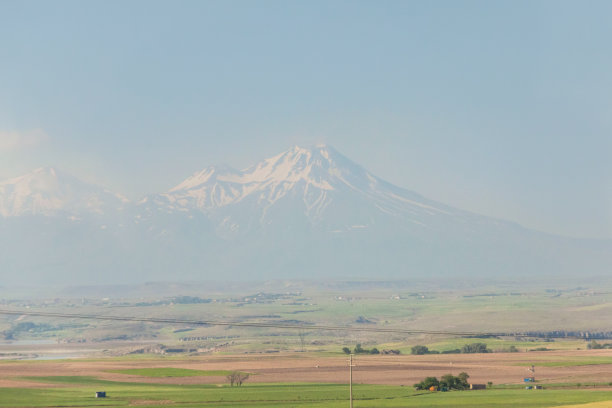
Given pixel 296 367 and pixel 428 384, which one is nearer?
pixel 428 384

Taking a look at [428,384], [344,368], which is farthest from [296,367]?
[428,384]

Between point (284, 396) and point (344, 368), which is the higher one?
point (344, 368)

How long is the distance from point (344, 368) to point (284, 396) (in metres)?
25.5

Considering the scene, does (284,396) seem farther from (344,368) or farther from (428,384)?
(344,368)

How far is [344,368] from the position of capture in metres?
98.4

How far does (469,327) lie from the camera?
576 ft

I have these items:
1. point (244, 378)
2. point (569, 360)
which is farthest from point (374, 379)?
point (569, 360)

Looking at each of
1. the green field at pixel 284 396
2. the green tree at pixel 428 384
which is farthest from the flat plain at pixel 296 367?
the green tree at pixel 428 384

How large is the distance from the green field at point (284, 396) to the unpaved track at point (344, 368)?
18.8 feet

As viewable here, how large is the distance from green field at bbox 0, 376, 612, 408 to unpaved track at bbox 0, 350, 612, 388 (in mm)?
5743

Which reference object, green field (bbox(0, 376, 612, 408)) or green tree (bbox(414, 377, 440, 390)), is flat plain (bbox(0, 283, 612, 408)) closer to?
green field (bbox(0, 376, 612, 408))

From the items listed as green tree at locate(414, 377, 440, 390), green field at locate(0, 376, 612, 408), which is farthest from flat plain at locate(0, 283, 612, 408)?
green tree at locate(414, 377, 440, 390)

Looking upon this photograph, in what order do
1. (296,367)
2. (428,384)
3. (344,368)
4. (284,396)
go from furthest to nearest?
(296,367)
(344,368)
(428,384)
(284,396)

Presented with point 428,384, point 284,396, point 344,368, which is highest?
point 344,368
